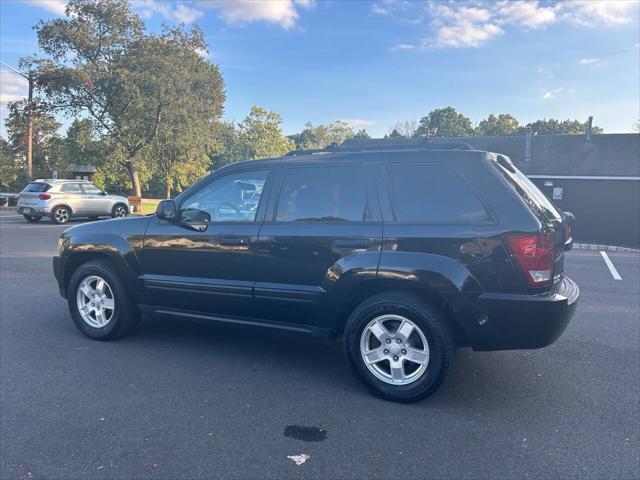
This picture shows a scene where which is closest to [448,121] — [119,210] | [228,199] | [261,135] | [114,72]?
[261,135]

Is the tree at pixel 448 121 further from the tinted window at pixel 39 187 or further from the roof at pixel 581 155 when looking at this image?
the tinted window at pixel 39 187

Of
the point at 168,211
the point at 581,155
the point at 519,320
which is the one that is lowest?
the point at 519,320

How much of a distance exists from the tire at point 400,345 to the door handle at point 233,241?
3.76 feet

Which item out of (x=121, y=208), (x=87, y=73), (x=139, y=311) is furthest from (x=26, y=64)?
(x=139, y=311)

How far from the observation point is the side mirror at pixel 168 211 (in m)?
4.48

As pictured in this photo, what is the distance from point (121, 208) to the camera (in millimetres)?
20500

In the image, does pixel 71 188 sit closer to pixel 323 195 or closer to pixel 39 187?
pixel 39 187

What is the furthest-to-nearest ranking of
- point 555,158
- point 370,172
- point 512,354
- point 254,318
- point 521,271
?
1. point 555,158
2. point 512,354
3. point 254,318
4. point 370,172
5. point 521,271

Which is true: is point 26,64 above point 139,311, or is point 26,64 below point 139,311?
above

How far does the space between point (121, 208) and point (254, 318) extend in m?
18.2

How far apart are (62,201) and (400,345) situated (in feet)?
58.8

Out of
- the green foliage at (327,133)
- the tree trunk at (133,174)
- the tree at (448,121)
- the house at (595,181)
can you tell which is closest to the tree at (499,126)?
the tree at (448,121)

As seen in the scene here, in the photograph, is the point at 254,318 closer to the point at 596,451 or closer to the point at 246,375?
the point at 246,375

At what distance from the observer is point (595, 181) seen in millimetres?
22250
